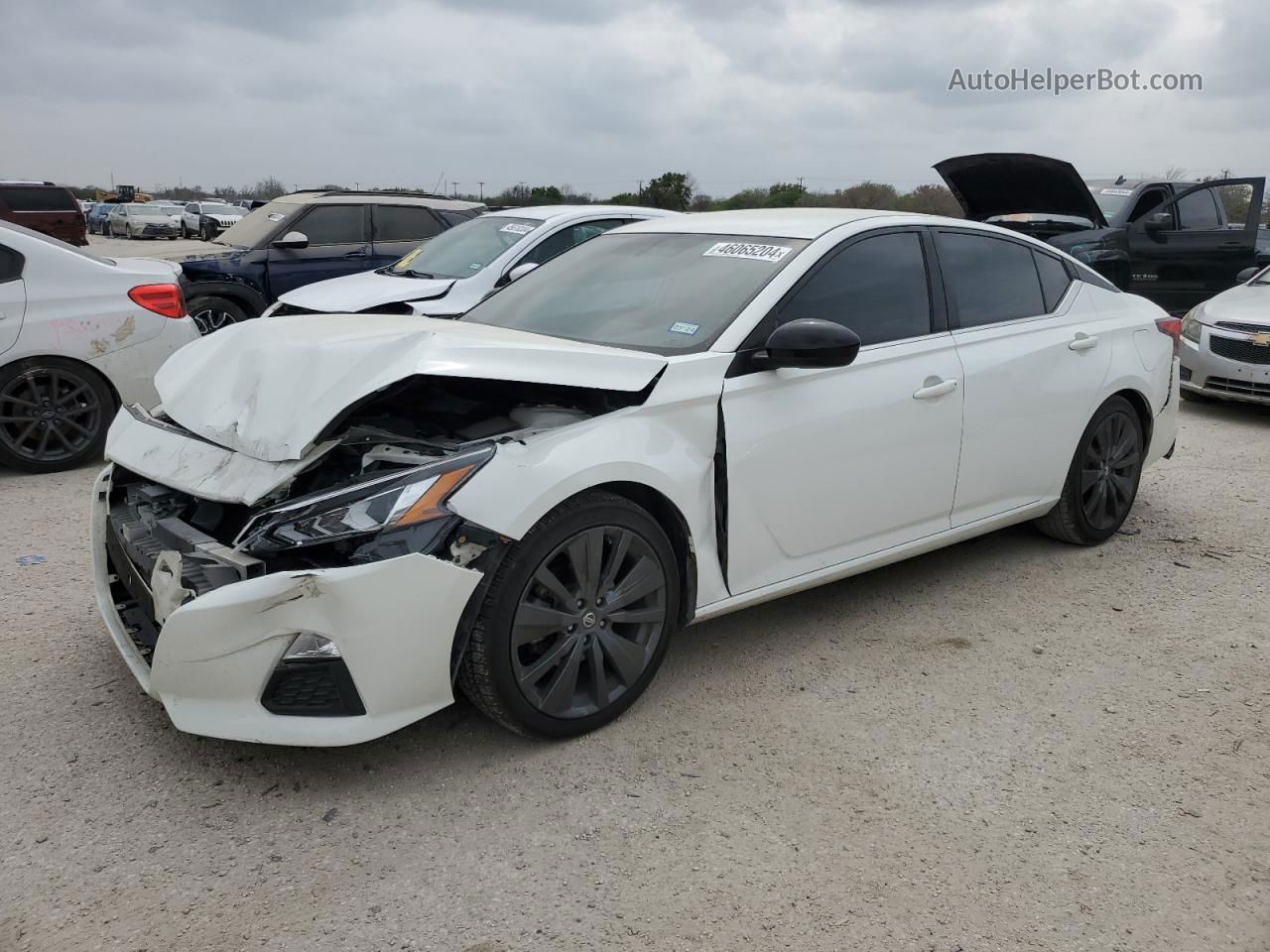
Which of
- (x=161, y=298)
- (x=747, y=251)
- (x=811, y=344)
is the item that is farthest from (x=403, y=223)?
(x=811, y=344)

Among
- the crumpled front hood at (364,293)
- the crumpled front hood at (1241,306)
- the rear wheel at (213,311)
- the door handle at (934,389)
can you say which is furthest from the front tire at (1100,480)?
the rear wheel at (213,311)

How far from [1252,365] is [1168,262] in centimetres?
342

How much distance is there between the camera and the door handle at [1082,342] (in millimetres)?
4707

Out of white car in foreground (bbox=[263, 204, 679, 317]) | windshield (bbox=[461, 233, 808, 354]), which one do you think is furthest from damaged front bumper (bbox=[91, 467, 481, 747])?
white car in foreground (bbox=[263, 204, 679, 317])

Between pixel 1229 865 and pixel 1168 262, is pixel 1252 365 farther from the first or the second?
pixel 1229 865

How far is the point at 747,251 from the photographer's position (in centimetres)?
396

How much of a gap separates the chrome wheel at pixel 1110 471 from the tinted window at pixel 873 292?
52.9 inches

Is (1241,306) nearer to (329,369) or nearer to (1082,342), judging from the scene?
(1082,342)

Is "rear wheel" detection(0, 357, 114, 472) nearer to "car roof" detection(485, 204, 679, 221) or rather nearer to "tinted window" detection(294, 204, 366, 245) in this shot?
"car roof" detection(485, 204, 679, 221)

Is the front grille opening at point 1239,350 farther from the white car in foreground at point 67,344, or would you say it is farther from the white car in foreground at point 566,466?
the white car in foreground at point 67,344

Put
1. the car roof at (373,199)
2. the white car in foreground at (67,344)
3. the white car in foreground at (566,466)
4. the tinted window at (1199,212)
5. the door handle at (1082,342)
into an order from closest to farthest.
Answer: the white car in foreground at (566,466) < the door handle at (1082,342) < the white car in foreground at (67,344) < the car roof at (373,199) < the tinted window at (1199,212)

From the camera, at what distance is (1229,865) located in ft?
8.95

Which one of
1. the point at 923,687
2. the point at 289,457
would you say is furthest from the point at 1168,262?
the point at 289,457

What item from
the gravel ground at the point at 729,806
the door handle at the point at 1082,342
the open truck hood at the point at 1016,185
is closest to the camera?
the gravel ground at the point at 729,806
